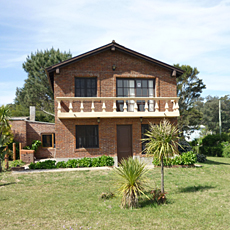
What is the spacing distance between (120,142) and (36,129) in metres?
10.2

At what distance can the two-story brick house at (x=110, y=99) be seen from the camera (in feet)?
55.5

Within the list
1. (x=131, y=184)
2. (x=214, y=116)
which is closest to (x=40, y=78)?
(x=131, y=184)

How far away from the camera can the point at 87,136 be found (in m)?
17.3

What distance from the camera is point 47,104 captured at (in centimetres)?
3753

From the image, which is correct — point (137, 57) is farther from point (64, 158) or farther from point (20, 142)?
point (20, 142)

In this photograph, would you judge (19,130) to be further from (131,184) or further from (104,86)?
(131,184)

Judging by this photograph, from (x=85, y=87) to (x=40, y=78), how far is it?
848 inches

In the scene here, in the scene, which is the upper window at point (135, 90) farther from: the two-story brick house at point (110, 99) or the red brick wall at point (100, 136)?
the red brick wall at point (100, 136)

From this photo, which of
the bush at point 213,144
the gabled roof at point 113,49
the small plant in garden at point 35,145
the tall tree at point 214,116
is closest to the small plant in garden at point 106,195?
the gabled roof at point 113,49

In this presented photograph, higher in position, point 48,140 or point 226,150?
point 48,140

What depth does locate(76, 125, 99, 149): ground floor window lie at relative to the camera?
1722 cm

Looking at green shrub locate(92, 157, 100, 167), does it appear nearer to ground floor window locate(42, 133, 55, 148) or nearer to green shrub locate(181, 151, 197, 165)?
green shrub locate(181, 151, 197, 165)

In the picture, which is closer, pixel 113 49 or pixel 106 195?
pixel 106 195

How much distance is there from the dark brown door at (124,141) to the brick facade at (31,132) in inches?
346
